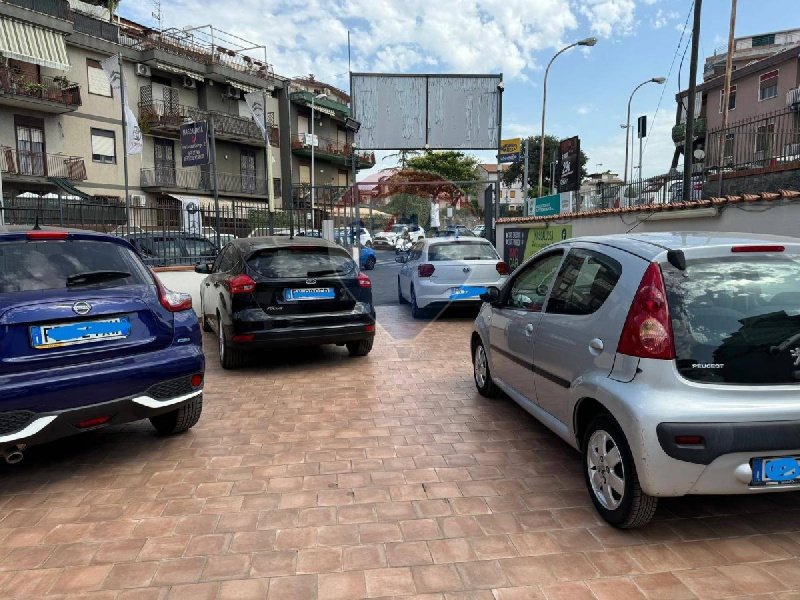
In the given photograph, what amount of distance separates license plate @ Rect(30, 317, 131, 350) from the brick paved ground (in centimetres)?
96

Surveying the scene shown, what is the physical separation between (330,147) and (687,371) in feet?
134

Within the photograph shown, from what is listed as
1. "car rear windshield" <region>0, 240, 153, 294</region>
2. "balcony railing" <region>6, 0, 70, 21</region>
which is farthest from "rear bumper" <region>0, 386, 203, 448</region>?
"balcony railing" <region>6, 0, 70, 21</region>

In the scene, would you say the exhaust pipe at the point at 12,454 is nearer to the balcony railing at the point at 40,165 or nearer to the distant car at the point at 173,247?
the distant car at the point at 173,247

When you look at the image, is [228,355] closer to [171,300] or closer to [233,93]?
[171,300]

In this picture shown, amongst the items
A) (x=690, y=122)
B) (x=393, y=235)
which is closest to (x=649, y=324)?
(x=690, y=122)

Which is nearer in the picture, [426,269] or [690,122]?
[426,269]

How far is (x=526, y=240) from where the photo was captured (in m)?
13.1

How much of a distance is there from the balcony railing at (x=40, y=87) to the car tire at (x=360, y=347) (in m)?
23.3

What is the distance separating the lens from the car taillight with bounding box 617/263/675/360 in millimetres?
2725

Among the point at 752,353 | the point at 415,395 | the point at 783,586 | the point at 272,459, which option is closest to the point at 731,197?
the point at 415,395

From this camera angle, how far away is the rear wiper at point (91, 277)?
3.64 meters

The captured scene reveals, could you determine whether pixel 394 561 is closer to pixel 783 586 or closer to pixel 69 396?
pixel 783 586

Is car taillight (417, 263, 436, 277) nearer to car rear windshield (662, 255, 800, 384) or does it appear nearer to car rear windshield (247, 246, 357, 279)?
car rear windshield (247, 246, 357, 279)

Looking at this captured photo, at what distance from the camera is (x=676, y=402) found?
2.64 m
